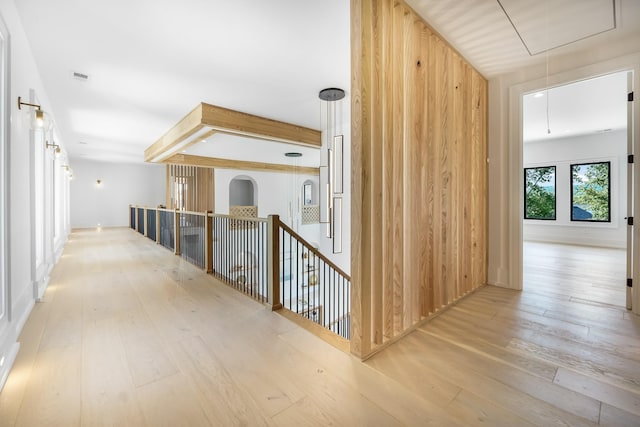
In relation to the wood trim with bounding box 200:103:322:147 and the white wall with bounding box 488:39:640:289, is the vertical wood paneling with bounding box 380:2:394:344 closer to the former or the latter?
the white wall with bounding box 488:39:640:289

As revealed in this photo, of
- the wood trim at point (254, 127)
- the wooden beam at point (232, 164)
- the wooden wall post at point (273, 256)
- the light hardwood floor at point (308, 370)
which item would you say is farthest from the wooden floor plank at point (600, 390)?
the wooden beam at point (232, 164)

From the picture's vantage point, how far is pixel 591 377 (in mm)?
1626

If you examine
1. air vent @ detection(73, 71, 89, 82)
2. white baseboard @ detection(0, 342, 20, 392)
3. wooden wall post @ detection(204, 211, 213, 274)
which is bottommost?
white baseboard @ detection(0, 342, 20, 392)

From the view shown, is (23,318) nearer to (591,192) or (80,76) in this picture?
(80,76)

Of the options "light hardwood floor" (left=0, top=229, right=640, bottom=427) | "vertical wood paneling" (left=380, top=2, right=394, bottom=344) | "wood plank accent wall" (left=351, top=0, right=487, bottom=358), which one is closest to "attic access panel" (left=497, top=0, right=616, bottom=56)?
"wood plank accent wall" (left=351, top=0, right=487, bottom=358)

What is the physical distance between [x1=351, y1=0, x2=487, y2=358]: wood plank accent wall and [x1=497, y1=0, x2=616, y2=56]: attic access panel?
56 centimetres

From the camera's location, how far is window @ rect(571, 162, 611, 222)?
21.4 ft

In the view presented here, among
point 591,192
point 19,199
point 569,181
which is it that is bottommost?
point 19,199

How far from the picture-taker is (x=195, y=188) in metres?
9.89

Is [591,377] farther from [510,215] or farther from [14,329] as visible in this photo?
[14,329]

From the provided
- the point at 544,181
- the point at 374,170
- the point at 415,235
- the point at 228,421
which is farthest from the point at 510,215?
the point at 544,181

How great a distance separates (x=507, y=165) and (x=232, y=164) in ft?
26.3

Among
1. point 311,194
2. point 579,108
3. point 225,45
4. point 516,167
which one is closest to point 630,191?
point 516,167

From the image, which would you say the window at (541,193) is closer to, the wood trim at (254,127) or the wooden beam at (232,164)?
the wood trim at (254,127)
